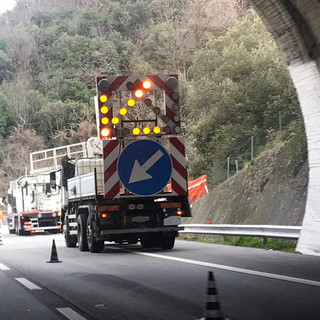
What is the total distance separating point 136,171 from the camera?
18094 millimetres

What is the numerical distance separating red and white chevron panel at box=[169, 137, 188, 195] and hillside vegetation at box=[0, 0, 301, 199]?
1055cm

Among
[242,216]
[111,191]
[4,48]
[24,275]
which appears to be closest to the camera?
[24,275]

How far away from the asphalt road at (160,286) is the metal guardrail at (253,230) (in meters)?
0.53

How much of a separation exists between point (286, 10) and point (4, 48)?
297 feet

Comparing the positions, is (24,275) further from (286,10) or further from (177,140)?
(286,10)

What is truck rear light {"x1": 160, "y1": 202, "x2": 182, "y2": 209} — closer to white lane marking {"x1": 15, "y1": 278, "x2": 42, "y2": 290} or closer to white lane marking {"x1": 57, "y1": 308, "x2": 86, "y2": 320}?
white lane marking {"x1": 15, "y1": 278, "x2": 42, "y2": 290}

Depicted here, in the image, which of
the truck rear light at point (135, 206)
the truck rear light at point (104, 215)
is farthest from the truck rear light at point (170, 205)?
the truck rear light at point (104, 215)

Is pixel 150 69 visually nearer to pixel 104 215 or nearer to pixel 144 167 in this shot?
pixel 104 215

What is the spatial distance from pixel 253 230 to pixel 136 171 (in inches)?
141

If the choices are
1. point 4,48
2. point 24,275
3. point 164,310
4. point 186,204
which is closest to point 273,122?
point 186,204

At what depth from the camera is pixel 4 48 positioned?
103 meters

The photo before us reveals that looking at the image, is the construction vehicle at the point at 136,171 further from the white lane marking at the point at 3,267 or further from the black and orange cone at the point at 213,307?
the black and orange cone at the point at 213,307

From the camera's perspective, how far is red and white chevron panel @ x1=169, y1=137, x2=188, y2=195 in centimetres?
1897

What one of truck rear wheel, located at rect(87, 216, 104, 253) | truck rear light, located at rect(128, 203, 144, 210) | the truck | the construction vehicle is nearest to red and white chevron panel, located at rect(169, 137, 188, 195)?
the construction vehicle
